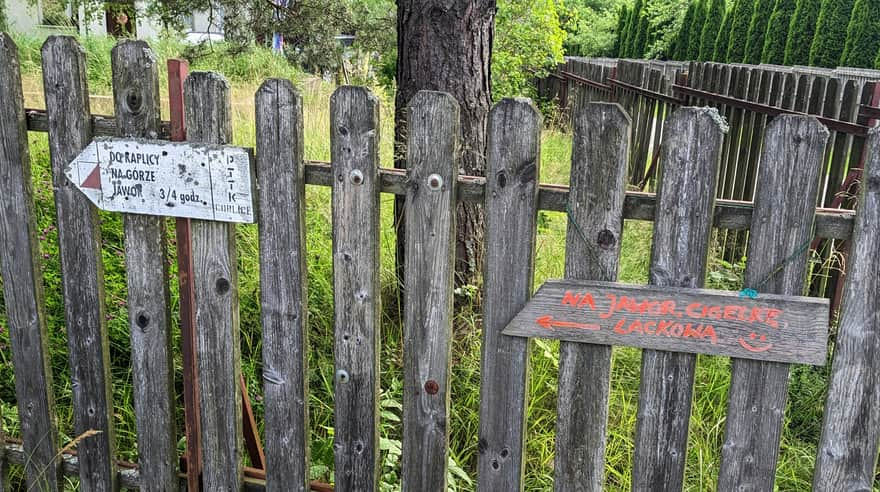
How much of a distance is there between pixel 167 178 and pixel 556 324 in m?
1.21

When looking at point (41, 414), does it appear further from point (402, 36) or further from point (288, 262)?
point (402, 36)

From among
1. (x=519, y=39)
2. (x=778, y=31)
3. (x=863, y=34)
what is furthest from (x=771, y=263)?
(x=778, y=31)

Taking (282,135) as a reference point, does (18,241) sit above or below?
below

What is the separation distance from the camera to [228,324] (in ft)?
7.92

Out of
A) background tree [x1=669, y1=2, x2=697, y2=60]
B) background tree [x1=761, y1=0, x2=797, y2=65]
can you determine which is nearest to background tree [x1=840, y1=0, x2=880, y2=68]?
background tree [x1=761, y1=0, x2=797, y2=65]

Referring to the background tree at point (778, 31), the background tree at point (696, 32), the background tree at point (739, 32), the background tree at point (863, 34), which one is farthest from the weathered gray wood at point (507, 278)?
the background tree at point (696, 32)

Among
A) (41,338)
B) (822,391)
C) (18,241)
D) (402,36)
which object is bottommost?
(822,391)

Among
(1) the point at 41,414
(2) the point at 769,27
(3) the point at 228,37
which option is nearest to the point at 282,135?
(1) the point at 41,414

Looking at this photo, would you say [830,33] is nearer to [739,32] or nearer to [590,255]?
[739,32]

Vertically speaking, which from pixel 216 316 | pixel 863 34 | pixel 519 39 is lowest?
pixel 216 316

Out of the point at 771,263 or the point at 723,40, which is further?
the point at 723,40

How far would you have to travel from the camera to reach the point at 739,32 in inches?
904

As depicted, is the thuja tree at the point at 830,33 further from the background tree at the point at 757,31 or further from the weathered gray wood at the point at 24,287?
the weathered gray wood at the point at 24,287

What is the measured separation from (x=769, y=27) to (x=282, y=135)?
72.6 ft
